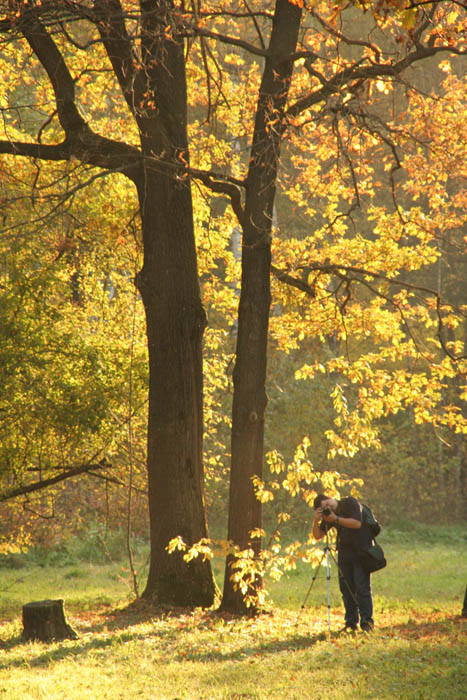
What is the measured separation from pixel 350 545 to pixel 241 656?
187 centimetres

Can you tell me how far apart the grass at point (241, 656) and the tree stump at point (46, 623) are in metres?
0.18

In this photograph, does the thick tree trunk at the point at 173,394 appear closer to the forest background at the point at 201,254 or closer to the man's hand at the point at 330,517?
the forest background at the point at 201,254

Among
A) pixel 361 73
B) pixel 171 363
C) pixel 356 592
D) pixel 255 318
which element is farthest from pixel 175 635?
pixel 361 73

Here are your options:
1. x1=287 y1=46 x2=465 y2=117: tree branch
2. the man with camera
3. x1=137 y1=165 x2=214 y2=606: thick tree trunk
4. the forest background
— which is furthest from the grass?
x1=287 y1=46 x2=465 y2=117: tree branch

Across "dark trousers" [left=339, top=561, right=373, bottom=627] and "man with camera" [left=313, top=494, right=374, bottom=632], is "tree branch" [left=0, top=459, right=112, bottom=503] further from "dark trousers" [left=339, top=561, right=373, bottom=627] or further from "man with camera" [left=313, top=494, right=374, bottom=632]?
"dark trousers" [left=339, top=561, right=373, bottom=627]

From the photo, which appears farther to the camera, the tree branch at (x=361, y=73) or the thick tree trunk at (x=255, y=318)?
the thick tree trunk at (x=255, y=318)

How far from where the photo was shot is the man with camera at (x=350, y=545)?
8273mm

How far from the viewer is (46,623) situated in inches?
328

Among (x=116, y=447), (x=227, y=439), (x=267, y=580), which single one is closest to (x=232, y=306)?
(x=116, y=447)

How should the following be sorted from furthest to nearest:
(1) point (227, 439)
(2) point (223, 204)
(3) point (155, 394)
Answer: (2) point (223, 204) → (1) point (227, 439) → (3) point (155, 394)

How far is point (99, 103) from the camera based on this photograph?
1451cm

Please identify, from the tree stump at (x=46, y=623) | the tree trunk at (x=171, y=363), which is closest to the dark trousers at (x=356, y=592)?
the tree trunk at (x=171, y=363)

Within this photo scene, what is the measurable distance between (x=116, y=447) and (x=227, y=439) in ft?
38.7

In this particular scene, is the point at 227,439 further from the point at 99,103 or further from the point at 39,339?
the point at 39,339
